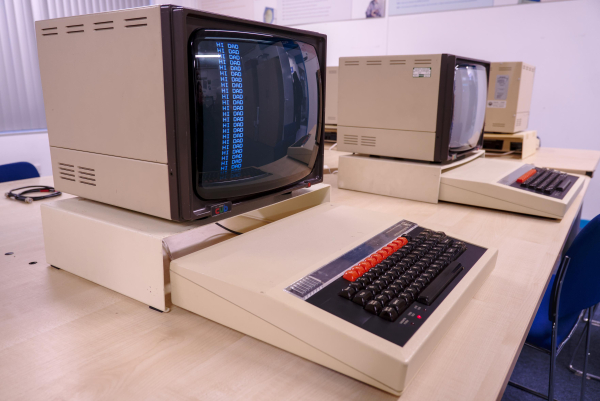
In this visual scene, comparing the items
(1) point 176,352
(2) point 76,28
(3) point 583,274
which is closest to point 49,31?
(2) point 76,28

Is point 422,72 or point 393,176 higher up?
point 422,72

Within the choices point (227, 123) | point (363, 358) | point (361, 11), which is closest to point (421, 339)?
point (363, 358)

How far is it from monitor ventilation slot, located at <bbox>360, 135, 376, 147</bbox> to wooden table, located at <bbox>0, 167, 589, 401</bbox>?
28.4 inches

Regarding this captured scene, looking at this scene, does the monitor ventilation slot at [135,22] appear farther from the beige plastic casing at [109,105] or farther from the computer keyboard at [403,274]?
the computer keyboard at [403,274]

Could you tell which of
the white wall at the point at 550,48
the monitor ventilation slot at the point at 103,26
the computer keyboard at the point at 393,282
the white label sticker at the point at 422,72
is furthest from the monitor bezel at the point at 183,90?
the white wall at the point at 550,48

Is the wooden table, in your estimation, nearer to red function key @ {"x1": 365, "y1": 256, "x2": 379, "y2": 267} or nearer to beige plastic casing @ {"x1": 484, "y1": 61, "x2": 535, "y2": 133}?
red function key @ {"x1": 365, "y1": 256, "x2": 379, "y2": 267}

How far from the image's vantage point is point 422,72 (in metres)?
1.31

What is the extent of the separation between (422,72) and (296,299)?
100 cm

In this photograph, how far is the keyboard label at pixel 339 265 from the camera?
592mm

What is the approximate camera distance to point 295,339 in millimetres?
560

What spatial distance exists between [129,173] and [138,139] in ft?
0.23

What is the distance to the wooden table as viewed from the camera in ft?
1.66

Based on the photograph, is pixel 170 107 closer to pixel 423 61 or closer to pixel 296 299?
pixel 296 299

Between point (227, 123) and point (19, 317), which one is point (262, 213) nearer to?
point (227, 123)
